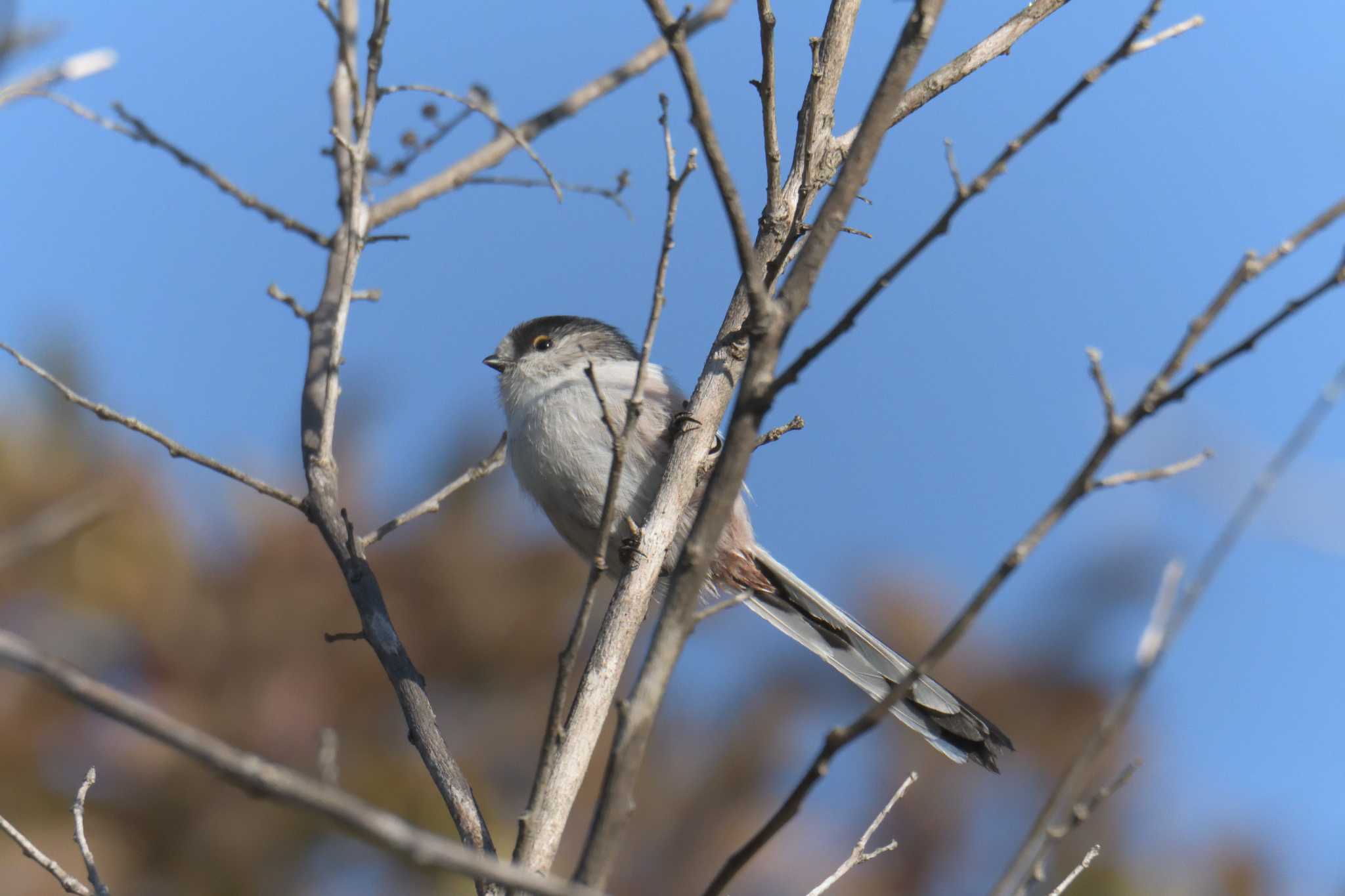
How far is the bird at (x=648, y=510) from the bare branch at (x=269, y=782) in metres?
1.53

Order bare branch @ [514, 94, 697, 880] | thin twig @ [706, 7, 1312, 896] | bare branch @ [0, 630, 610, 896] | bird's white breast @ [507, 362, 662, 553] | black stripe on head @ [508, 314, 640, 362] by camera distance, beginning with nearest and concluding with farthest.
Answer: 1. bare branch @ [0, 630, 610, 896]
2. thin twig @ [706, 7, 1312, 896]
3. bare branch @ [514, 94, 697, 880]
4. bird's white breast @ [507, 362, 662, 553]
5. black stripe on head @ [508, 314, 640, 362]

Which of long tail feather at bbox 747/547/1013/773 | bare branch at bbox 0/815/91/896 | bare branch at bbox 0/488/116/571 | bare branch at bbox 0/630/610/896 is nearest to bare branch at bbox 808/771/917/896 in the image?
long tail feather at bbox 747/547/1013/773

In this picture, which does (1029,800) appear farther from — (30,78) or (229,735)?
(30,78)

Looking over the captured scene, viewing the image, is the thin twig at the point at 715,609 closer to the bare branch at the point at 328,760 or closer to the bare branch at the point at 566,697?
the bare branch at the point at 566,697

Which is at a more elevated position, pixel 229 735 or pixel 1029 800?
pixel 1029 800

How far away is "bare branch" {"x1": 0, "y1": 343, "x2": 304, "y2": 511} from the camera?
189 centimetres

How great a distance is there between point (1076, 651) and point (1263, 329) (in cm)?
525

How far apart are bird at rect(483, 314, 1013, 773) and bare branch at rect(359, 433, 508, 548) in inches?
11.1

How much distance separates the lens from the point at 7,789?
538cm

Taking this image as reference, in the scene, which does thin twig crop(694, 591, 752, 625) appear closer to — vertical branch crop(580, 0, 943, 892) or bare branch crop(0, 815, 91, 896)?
vertical branch crop(580, 0, 943, 892)

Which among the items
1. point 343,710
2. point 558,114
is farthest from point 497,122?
point 343,710

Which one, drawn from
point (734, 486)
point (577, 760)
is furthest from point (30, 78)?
point (577, 760)

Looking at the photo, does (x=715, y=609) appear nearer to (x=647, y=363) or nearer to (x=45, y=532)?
(x=647, y=363)

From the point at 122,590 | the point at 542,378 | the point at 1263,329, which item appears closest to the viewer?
the point at 1263,329
